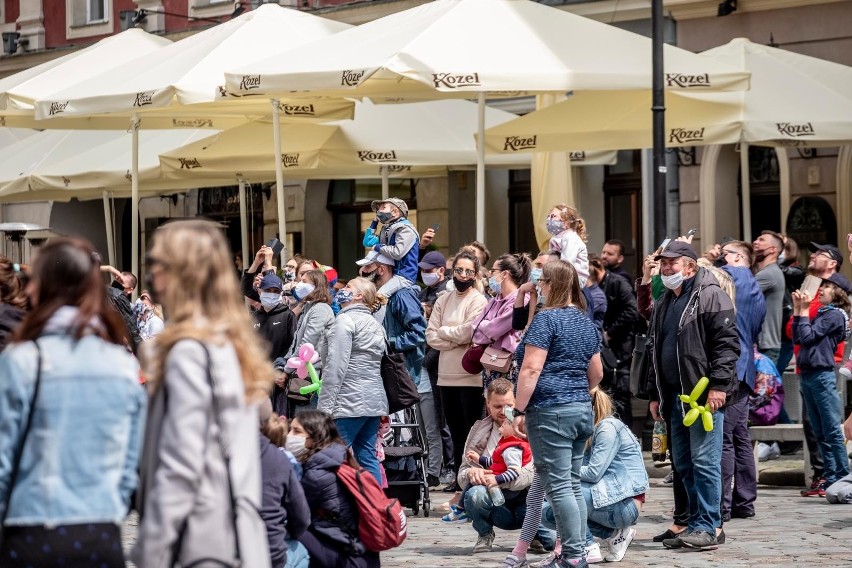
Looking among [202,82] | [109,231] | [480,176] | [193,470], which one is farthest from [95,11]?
[193,470]

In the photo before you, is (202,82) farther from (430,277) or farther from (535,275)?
(535,275)

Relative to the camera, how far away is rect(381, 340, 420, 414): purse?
1136 cm

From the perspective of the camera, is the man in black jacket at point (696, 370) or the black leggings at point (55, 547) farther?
the man in black jacket at point (696, 370)

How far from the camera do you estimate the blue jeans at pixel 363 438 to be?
11141 mm

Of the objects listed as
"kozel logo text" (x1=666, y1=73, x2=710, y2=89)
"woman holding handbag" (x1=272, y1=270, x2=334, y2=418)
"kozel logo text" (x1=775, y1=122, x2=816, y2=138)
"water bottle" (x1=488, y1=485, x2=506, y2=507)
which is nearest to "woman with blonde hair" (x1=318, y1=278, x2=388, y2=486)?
"woman holding handbag" (x1=272, y1=270, x2=334, y2=418)

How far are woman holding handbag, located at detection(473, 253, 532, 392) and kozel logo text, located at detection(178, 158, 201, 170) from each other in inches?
259

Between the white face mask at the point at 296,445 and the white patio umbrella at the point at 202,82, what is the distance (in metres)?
6.98

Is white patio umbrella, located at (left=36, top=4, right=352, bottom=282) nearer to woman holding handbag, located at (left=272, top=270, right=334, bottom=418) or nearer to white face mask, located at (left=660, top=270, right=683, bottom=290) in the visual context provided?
woman holding handbag, located at (left=272, top=270, right=334, bottom=418)

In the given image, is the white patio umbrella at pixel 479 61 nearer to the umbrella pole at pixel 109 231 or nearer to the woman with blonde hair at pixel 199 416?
the umbrella pole at pixel 109 231

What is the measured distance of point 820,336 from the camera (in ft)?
41.0

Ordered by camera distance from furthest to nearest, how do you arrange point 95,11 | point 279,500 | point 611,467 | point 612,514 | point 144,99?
1. point 95,11
2. point 144,99
3. point 611,467
4. point 612,514
5. point 279,500

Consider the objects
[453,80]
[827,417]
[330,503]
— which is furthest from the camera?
[453,80]

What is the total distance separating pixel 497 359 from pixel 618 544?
7.34 ft

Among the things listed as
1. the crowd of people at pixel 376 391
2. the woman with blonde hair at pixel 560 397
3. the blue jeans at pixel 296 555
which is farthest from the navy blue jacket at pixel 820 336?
the blue jeans at pixel 296 555
